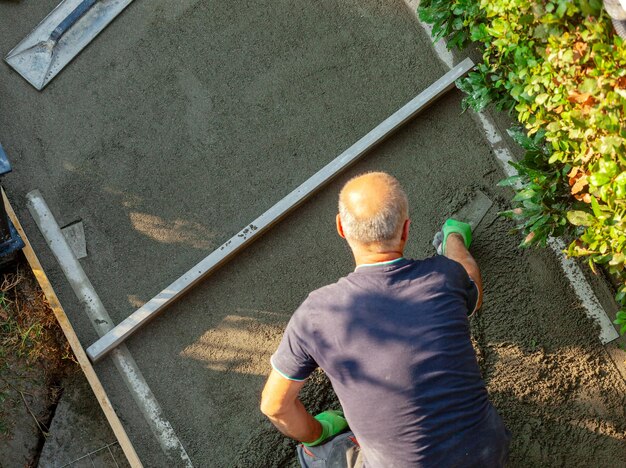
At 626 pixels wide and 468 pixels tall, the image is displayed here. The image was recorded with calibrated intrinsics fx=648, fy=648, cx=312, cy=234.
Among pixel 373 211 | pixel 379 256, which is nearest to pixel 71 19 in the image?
pixel 373 211

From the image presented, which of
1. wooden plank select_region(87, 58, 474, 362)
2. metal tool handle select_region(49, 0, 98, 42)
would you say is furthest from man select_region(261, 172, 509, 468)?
metal tool handle select_region(49, 0, 98, 42)

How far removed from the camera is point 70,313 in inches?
173

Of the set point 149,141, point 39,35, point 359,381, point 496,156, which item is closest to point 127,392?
point 149,141

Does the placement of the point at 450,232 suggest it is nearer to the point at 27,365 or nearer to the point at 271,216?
the point at 271,216

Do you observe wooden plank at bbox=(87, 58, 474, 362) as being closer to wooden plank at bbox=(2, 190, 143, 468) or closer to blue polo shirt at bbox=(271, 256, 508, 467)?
wooden plank at bbox=(2, 190, 143, 468)

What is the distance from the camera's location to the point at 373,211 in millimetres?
3080

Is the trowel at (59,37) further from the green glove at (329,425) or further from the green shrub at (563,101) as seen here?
the green glove at (329,425)

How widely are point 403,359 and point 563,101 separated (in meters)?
1.53

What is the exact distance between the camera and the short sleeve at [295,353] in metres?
3.10

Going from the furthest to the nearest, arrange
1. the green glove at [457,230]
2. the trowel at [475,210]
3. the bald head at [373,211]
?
the trowel at [475,210] < the green glove at [457,230] < the bald head at [373,211]

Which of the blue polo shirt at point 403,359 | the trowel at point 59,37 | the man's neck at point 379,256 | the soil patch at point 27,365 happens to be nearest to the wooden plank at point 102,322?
the soil patch at point 27,365

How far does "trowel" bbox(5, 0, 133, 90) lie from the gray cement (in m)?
0.07

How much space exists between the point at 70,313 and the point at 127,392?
2.18ft

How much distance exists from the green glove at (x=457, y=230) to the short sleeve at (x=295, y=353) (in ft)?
4.40
